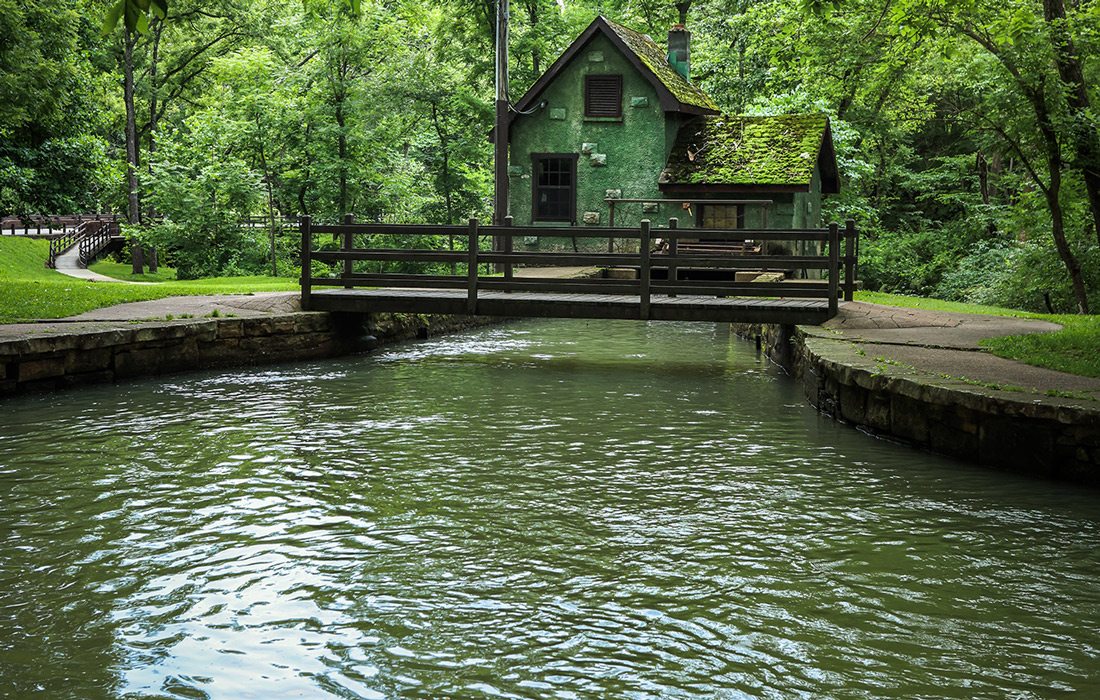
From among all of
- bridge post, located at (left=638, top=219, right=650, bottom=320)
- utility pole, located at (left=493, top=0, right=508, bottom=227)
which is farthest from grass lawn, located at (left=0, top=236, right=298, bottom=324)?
bridge post, located at (left=638, top=219, right=650, bottom=320)

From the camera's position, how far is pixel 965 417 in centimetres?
915

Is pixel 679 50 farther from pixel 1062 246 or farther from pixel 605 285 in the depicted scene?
pixel 605 285

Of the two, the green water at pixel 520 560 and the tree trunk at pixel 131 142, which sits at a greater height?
the tree trunk at pixel 131 142

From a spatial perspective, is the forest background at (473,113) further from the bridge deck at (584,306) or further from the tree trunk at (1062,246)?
the bridge deck at (584,306)

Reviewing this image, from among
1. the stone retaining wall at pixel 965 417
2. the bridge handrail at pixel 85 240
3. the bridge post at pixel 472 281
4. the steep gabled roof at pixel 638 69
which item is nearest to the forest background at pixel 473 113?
the bridge handrail at pixel 85 240

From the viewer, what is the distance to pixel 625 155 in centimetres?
2706

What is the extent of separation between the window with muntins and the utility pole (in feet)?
12.4

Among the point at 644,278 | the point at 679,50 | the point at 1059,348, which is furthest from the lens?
the point at 679,50

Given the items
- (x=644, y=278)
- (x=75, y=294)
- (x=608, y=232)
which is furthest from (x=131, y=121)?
(x=644, y=278)

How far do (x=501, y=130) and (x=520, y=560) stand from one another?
1796 centimetres

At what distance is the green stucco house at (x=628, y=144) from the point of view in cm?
2575

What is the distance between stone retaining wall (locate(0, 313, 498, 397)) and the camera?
12117mm

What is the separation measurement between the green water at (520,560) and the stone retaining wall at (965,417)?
0.81 ft

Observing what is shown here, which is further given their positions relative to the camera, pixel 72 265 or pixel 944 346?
pixel 72 265
